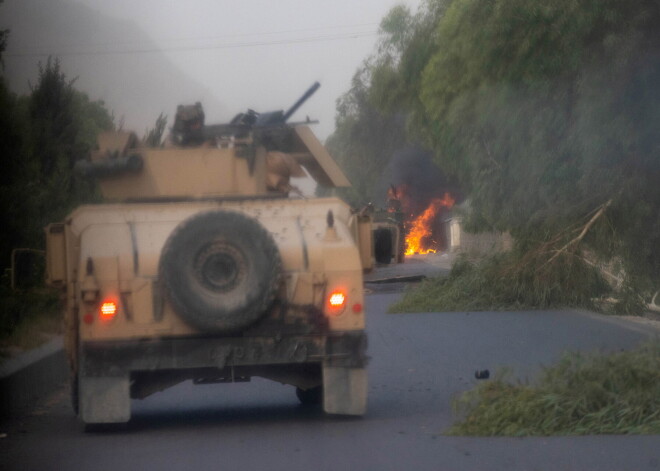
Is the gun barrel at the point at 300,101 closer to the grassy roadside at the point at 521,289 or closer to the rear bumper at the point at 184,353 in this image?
the rear bumper at the point at 184,353

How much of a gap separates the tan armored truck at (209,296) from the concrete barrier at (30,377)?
1.31 m

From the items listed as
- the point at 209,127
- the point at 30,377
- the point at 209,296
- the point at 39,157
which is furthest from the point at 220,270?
the point at 39,157

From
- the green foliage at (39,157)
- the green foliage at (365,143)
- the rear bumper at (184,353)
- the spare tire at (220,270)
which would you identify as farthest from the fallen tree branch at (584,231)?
the green foliage at (365,143)

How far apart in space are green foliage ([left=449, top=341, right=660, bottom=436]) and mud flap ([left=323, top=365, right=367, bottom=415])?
2.79 ft

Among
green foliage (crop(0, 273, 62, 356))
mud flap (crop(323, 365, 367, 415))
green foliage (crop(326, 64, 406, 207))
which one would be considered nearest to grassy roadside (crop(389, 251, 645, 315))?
green foliage (crop(0, 273, 62, 356))

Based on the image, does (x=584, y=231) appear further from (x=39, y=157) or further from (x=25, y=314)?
(x=39, y=157)

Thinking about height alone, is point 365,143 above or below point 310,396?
above

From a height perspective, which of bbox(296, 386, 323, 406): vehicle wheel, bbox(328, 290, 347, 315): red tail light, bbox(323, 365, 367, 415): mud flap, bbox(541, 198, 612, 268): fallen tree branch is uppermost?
bbox(541, 198, 612, 268): fallen tree branch

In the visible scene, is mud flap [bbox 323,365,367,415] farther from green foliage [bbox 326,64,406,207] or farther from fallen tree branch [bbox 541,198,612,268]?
green foliage [bbox 326,64,406,207]

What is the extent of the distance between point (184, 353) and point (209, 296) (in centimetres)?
55

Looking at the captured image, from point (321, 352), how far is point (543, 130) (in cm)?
985

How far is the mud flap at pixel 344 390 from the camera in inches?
393

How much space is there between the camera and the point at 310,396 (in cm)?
1171

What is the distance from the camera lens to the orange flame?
81062 mm
